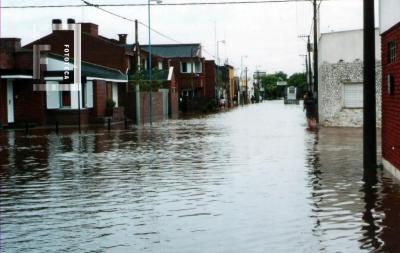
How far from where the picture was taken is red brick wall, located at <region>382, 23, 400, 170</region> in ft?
45.0

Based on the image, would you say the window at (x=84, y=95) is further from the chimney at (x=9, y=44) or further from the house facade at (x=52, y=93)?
the chimney at (x=9, y=44)

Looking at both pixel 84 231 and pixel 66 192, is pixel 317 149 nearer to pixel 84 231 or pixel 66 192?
pixel 66 192

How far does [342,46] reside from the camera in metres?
33.1

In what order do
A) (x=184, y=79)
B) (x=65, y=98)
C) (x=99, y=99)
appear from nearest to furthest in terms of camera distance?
(x=65, y=98), (x=99, y=99), (x=184, y=79)

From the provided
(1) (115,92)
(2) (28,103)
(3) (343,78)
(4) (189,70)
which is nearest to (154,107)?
(1) (115,92)

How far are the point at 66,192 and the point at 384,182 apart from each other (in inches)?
248

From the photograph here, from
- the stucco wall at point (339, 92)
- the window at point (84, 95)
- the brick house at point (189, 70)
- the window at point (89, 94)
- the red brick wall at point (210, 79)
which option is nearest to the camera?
the stucco wall at point (339, 92)

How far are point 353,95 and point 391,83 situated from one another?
741 inches

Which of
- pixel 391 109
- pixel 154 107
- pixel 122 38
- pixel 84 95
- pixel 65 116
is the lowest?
pixel 65 116

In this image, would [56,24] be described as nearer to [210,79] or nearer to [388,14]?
[388,14]

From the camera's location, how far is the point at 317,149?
2102 cm

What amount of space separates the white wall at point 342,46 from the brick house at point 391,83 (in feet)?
54.8

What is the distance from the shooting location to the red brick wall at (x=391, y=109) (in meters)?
13.7

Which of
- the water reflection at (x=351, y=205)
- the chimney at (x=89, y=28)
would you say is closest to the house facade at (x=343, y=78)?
the water reflection at (x=351, y=205)
